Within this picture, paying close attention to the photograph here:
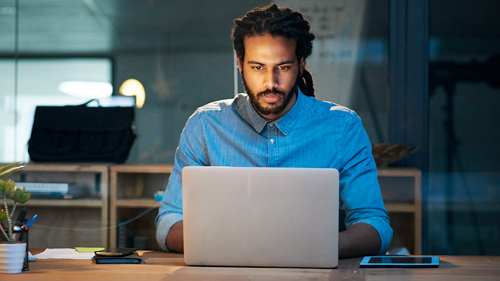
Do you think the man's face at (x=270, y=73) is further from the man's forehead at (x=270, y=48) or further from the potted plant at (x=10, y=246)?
the potted plant at (x=10, y=246)

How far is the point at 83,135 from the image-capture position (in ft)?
9.95

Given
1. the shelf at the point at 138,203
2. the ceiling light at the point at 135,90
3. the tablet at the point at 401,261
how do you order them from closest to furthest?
the tablet at the point at 401,261, the shelf at the point at 138,203, the ceiling light at the point at 135,90

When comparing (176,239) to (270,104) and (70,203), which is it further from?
(70,203)

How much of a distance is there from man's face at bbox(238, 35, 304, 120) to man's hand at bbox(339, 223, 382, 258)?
0.48 m

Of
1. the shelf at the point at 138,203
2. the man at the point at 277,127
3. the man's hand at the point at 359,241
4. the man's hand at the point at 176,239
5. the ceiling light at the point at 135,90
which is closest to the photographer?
the man's hand at the point at 359,241

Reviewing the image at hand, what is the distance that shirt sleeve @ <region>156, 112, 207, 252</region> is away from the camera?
1.52 metres

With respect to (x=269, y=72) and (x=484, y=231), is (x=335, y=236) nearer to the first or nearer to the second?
(x=269, y=72)

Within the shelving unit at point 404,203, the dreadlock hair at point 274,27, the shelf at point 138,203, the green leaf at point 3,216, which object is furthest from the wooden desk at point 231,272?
the shelf at point 138,203

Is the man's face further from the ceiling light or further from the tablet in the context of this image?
A: the ceiling light

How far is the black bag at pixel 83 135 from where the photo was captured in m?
2.98

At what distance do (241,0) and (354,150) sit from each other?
1793mm

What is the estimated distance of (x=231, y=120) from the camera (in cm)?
180

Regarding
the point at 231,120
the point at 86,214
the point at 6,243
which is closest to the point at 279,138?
the point at 231,120

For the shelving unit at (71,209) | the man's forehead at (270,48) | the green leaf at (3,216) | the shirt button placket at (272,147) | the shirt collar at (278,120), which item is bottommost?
the shelving unit at (71,209)
